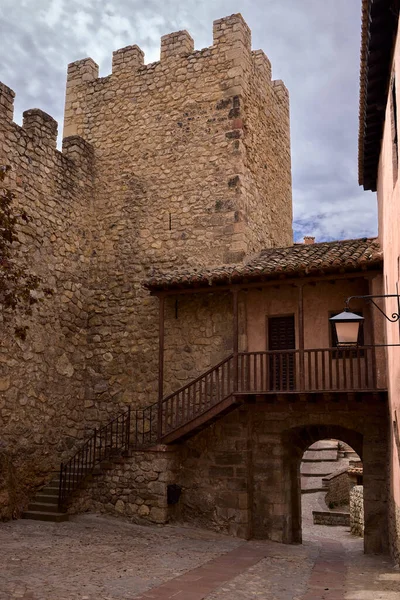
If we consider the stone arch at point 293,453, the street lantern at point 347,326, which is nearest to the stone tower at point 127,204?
the stone arch at point 293,453

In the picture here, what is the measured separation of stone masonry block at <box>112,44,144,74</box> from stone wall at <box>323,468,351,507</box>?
56.6 feet

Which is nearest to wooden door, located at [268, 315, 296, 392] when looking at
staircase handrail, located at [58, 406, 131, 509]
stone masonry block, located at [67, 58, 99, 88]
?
staircase handrail, located at [58, 406, 131, 509]

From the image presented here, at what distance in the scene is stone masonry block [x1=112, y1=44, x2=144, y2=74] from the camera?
632 inches

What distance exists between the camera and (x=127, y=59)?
1616 cm

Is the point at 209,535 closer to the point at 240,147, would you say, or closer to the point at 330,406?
the point at 330,406

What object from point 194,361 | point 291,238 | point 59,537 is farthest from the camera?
point 291,238

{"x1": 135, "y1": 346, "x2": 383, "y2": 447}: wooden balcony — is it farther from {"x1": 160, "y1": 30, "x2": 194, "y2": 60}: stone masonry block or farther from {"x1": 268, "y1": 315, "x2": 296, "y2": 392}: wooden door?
{"x1": 160, "y1": 30, "x2": 194, "y2": 60}: stone masonry block

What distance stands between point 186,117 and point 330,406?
25.9ft

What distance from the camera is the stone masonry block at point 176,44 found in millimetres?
15391

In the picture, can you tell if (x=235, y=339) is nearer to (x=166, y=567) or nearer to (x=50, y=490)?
(x=166, y=567)

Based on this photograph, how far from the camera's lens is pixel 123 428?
13680 millimetres

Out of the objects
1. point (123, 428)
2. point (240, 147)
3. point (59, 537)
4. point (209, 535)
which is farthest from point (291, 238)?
point (59, 537)

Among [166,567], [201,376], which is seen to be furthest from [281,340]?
[166,567]

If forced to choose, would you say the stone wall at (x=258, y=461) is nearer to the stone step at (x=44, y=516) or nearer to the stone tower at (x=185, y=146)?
the stone step at (x=44, y=516)
